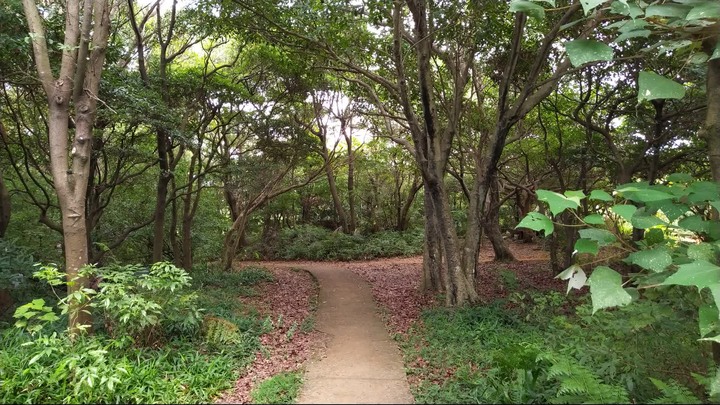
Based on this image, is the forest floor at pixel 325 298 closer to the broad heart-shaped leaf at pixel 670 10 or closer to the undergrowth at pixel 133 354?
the undergrowth at pixel 133 354

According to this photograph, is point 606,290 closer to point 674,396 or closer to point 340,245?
point 674,396

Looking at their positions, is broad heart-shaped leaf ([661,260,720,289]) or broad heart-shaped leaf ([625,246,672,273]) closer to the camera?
broad heart-shaped leaf ([661,260,720,289])

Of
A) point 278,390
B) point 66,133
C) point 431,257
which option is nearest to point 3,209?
point 66,133

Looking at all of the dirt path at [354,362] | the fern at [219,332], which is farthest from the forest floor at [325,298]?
the fern at [219,332]

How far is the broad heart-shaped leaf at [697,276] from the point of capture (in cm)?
163

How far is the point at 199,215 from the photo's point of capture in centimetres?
1573

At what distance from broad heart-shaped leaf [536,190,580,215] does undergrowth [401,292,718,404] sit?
141cm

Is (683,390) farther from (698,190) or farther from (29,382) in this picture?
(29,382)

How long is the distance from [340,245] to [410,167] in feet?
15.9

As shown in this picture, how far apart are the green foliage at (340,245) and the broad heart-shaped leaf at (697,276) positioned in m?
17.2

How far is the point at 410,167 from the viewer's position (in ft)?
60.1

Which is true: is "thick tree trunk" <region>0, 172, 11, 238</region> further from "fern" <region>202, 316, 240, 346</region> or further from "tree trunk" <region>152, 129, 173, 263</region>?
"fern" <region>202, 316, 240, 346</region>

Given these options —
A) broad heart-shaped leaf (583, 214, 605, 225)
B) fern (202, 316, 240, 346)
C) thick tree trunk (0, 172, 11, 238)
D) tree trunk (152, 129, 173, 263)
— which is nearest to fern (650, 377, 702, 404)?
broad heart-shaped leaf (583, 214, 605, 225)

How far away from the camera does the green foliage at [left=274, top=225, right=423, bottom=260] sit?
18984 millimetres
